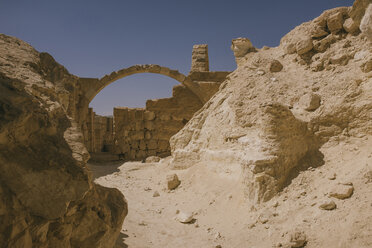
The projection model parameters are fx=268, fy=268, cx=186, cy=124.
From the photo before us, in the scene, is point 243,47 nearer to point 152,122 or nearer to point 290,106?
point 290,106

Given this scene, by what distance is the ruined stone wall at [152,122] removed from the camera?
9.75m

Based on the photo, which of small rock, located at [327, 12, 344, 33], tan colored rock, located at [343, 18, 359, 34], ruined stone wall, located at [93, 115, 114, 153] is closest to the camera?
tan colored rock, located at [343, 18, 359, 34]

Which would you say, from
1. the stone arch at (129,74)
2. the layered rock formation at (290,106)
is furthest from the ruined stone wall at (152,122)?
the layered rock formation at (290,106)

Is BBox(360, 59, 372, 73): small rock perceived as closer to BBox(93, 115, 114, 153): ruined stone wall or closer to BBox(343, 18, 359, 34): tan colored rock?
BBox(343, 18, 359, 34): tan colored rock

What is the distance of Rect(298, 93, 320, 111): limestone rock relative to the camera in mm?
3359

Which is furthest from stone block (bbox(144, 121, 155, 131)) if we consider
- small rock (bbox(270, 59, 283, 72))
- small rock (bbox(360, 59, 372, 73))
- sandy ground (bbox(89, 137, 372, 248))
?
small rock (bbox(360, 59, 372, 73))

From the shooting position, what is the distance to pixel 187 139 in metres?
5.40

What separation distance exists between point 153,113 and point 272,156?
7.15m

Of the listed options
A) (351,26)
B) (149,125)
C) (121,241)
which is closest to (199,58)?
(149,125)

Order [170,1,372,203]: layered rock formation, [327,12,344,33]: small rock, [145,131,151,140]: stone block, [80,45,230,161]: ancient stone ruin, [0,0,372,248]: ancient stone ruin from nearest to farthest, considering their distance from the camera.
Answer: [0,0,372,248]: ancient stone ruin < [170,1,372,203]: layered rock formation < [327,12,344,33]: small rock < [80,45,230,161]: ancient stone ruin < [145,131,151,140]: stone block

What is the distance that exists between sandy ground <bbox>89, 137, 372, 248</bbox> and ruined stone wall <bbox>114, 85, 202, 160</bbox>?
5676mm

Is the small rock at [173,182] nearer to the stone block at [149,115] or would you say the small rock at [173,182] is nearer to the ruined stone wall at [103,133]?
the stone block at [149,115]

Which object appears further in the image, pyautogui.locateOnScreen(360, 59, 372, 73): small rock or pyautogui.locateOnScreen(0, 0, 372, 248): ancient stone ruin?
pyautogui.locateOnScreen(360, 59, 372, 73): small rock

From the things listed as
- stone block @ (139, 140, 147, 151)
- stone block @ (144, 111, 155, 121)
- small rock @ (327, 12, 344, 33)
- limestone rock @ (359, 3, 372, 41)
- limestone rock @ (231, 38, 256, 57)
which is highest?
limestone rock @ (231, 38, 256, 57)
